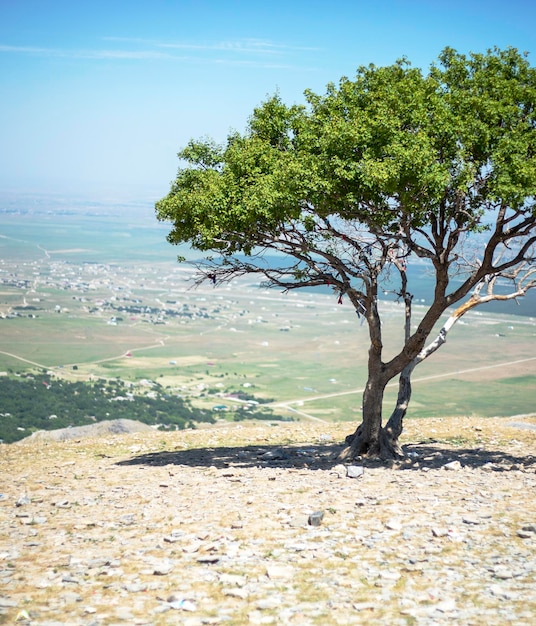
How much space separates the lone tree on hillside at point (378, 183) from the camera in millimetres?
14898

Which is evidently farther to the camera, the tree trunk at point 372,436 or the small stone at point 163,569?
the tree trunk at point 372,436

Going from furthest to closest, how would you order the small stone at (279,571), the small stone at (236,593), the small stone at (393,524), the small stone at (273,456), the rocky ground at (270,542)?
the small stone at (273,456) < the small stone at (393,524) < the small stone at (279,571) < the small stone at (236,593) < the rocky ground at (270,542)

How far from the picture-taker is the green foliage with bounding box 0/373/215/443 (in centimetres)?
5431

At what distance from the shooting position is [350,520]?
12.2 meters

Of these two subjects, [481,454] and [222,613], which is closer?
[222,613]

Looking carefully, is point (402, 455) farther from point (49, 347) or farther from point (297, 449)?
point (49, 347)

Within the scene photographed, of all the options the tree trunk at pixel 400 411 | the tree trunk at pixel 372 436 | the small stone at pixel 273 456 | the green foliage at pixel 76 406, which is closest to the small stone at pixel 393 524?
the tree trunk at pixel 372 436

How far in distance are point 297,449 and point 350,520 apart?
9274 millimetres

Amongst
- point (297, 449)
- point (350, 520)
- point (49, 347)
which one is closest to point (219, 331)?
point (49, 347)

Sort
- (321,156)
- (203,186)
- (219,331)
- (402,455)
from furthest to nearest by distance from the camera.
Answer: (219,331) → (402,455) → (203,186) → (321,156)

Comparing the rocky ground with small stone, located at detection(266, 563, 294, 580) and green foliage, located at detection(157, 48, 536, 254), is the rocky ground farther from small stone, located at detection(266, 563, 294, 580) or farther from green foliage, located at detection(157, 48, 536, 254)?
green foliage, located at detection(157, 48, 536, 254)

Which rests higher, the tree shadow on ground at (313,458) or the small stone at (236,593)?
the small stone at (236,593)

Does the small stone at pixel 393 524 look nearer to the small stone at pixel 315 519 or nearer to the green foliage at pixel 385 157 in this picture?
the small stone at pixel 315 519

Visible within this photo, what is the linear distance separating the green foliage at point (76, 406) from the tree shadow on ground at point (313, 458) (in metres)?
27.0
